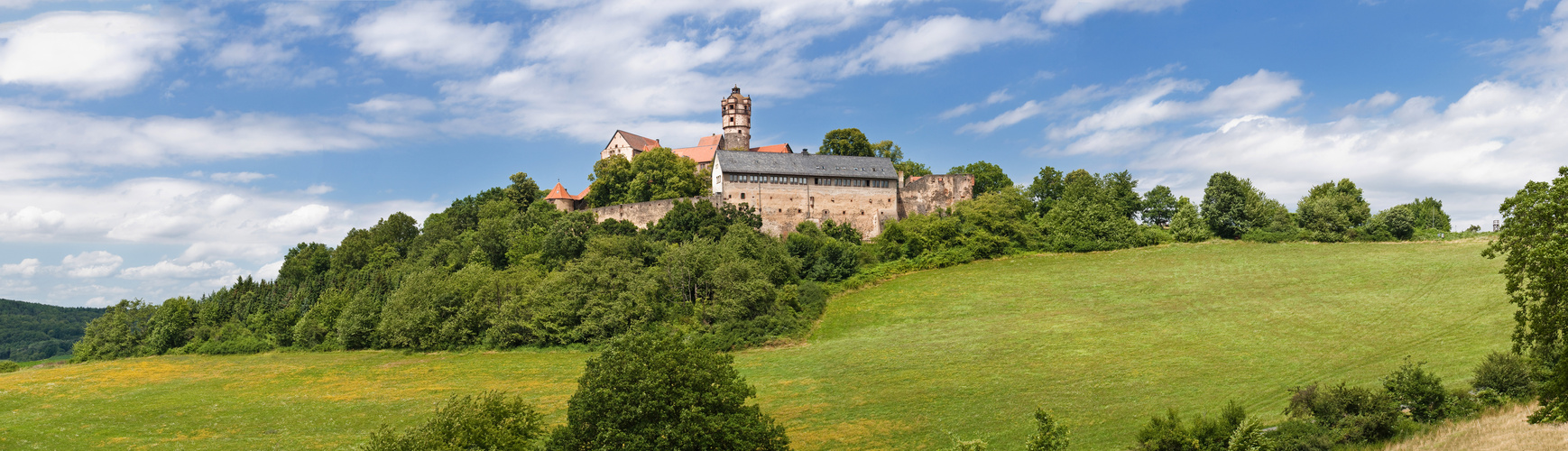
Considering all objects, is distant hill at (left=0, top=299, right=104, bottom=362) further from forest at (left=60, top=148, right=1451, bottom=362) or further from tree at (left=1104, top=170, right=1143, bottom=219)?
tree at (left=1104, top=170, right=1143, bottom=219)

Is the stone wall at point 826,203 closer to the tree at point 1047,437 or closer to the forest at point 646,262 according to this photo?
the forest at point 646,262

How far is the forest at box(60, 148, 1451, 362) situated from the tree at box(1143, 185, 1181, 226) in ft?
0.54

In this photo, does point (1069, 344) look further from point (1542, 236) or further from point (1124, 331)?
point (1542, 236)

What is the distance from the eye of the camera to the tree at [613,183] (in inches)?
3127

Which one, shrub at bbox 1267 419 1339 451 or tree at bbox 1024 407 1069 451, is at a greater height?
tree at bbox 1024 407 1069 451

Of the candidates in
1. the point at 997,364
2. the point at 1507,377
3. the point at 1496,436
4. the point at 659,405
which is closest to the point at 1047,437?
the point at 659,405

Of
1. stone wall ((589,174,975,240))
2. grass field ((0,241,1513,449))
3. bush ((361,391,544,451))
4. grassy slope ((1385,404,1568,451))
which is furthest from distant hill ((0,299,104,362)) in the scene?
grassy slope ((1385,404,1568,451))

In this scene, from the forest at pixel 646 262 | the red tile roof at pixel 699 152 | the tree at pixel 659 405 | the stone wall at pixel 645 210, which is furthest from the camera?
the red tile roof at pixel 699 152

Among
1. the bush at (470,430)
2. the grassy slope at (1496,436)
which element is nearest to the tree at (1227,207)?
the grassy slope at (1496,436)

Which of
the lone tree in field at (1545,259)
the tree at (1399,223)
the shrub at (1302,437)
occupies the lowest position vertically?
the shrub at (1302,437)

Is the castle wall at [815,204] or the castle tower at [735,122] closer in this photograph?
the castle wall at [815,204]

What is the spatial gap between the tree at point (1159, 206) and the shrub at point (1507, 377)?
49.9 m

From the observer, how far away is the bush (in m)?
20.0

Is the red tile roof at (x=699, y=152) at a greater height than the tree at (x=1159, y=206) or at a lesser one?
greater
